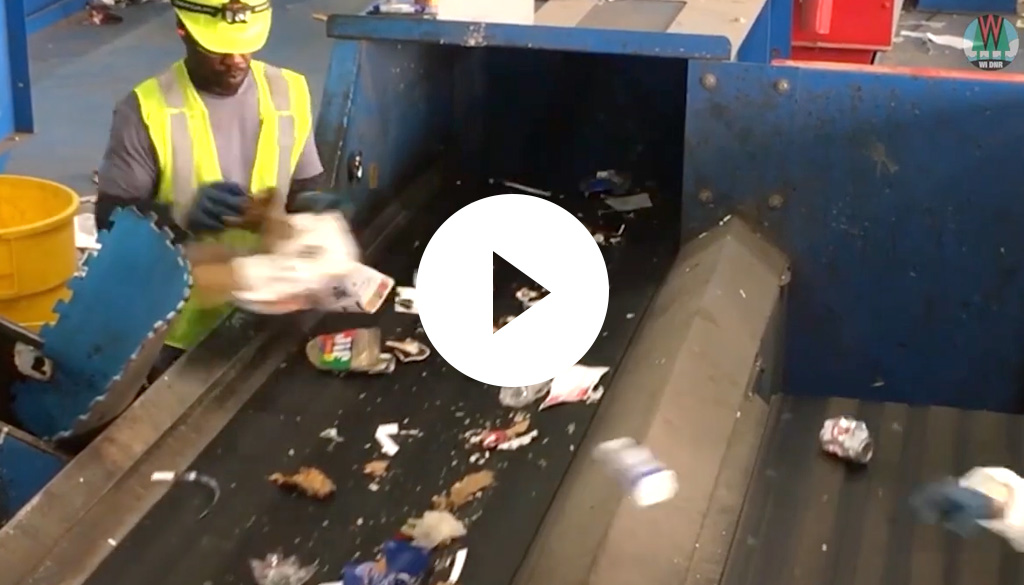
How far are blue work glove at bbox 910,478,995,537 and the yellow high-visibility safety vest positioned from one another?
40.0 inches

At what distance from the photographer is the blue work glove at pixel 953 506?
1534 mm

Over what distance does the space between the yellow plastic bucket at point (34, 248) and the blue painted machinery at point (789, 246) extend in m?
0.54

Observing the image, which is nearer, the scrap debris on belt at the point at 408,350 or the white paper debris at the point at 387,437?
the white paper debris at the point at 387,437

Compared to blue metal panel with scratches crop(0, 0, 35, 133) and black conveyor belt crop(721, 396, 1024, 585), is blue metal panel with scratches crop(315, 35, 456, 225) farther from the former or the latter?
blue metal panel with scratches crop(0, 0, 35, 133)

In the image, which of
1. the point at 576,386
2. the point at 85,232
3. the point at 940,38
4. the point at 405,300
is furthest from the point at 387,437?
the point at 940,38

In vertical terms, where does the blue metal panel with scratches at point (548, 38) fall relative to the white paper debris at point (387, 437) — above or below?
above

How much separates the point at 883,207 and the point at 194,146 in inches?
42.3

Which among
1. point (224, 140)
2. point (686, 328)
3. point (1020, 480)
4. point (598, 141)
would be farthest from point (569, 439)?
point (598, 141)

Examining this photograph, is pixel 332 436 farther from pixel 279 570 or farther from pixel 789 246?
pixel 789 246

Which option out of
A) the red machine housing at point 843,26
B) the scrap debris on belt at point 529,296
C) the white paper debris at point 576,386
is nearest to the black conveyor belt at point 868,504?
the white paper debris at point 576,386

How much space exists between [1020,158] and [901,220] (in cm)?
19

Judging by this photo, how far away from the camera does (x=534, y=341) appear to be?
1801 millimetres

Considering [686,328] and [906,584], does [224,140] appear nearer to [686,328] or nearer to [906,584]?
[686,328]

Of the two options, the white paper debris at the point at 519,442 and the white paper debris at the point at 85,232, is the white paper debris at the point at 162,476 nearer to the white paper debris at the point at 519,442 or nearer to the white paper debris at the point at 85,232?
the white paper debris at the point at 519,442
